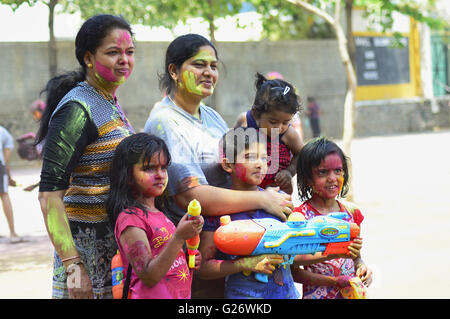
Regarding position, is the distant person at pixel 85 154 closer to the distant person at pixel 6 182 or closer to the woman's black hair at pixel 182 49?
the woman's black hair at pixel 182 49

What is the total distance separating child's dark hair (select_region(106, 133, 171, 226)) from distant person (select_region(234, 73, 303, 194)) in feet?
2.36

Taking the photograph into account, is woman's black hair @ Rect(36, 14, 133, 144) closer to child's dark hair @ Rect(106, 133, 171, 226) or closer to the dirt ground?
child's dark hair @ Rect(106, 133, 171, 226)

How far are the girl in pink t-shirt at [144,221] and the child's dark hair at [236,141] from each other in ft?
0.96

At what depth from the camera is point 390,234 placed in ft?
24.0

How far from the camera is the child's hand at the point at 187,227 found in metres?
2.35

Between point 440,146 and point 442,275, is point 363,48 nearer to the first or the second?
point 440,146

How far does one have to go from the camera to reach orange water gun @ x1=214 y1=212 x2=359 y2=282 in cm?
258

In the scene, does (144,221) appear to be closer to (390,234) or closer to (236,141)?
(236,141)

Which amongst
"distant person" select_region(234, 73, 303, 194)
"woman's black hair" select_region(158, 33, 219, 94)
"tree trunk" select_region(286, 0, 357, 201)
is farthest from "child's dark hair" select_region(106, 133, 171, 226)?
"tree trunk" select_region(286, 0, 357, 201)

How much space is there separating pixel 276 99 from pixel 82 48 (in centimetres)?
96

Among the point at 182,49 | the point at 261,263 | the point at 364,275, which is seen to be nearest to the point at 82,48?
the point at 182,49

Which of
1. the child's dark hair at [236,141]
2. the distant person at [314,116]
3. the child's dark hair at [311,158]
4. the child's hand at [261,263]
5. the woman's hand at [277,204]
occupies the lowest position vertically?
the distant person at [314,116]

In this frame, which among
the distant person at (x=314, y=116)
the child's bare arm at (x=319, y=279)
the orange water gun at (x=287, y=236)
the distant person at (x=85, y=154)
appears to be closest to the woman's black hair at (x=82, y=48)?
the distant person at (x=85, y=154)
